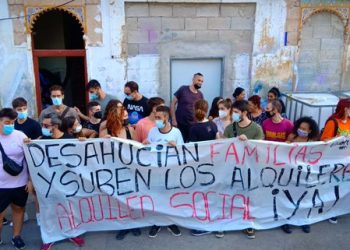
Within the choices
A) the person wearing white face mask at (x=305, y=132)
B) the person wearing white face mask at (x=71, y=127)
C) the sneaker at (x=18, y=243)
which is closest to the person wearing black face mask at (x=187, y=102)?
the person wearing white face mask at (x=305, y=132)

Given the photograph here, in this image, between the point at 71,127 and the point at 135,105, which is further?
the point at 135,105

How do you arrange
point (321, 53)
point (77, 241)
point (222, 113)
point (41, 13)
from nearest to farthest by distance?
point (77, 241) → point (222, 113) → point (41, 13) → point (321, 53)

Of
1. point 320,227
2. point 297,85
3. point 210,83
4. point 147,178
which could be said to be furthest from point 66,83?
point 320,227

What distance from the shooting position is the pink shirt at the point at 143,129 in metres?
5.39

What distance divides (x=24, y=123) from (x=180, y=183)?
215cm

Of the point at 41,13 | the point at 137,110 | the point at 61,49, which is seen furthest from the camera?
the point at 61,49

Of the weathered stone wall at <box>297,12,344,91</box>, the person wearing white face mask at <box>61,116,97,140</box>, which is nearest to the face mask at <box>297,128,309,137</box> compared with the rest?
the person wearing white face mask at <box>61,116,97,140</box>

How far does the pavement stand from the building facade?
11.2ft

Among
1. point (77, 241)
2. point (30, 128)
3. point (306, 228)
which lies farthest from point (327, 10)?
point (77, 241)

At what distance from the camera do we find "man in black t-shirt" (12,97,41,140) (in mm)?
5059

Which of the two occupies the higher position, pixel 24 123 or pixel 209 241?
pixel 24 123

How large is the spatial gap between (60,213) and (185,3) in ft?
15.6

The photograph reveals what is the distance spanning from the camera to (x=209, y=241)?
4879mm

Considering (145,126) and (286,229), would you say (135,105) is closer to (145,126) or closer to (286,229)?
(145,126)
